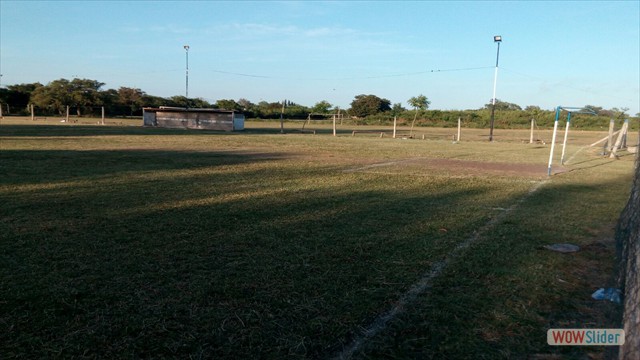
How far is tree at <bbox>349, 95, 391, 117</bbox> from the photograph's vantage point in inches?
3706

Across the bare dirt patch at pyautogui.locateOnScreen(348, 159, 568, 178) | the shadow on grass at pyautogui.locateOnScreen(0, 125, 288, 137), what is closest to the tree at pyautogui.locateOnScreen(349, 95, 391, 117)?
the shadow on grass at pyautogui.locateOnScreen(0, 125, 288, 137)

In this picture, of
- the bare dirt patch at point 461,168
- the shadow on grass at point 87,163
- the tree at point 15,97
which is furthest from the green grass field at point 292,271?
the tree at point 15,97

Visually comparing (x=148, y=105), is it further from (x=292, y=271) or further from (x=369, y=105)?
(x=292, y=271)

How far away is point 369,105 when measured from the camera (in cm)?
9562

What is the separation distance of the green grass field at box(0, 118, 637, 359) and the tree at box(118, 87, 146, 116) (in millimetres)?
64338

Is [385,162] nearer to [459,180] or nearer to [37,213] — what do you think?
[459,180]

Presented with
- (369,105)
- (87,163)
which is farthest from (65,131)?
(369,105)

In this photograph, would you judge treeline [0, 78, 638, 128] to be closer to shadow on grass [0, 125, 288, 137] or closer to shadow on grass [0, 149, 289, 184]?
shadow on grass [0, 125, 288, 137]

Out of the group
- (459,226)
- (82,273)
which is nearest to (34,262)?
(82,273)

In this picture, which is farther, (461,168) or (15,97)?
(15,97)

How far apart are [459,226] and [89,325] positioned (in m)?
4.99

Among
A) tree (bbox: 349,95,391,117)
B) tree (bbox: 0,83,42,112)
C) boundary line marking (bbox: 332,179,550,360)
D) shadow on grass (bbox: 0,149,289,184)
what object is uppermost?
tree (bbox: 349,95,391,117)

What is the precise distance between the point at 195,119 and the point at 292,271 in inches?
1531

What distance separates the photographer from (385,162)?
53.1 ft
